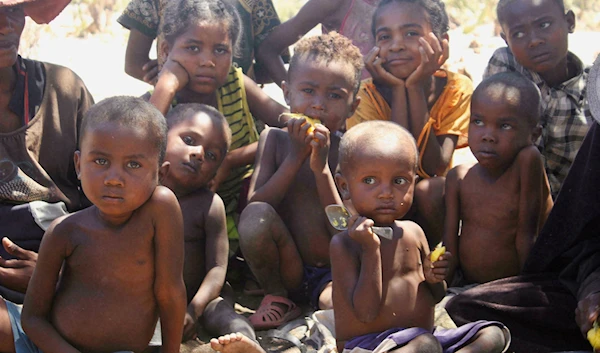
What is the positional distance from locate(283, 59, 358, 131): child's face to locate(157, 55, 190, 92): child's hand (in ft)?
2.07

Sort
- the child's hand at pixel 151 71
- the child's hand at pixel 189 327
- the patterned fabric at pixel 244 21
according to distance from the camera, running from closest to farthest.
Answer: the child's hand at pixel 189 327 → the child's hand at pixel 151 71 → the patterned fabric at pixel 244 21

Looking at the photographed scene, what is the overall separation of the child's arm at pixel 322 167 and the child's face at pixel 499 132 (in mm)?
720

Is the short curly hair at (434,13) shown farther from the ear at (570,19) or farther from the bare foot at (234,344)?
the bare foot at (234,344)

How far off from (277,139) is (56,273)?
1540 millimetres

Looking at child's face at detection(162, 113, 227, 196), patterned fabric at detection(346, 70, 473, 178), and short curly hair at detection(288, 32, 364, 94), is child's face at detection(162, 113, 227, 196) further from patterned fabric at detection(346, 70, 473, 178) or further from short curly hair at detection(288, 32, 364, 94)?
patterned fabric at detection(346, 70, 473, 178)

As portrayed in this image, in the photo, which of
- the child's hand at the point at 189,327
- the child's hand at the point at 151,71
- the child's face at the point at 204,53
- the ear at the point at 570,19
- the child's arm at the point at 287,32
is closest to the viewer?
the child's hand at the point at 189,327

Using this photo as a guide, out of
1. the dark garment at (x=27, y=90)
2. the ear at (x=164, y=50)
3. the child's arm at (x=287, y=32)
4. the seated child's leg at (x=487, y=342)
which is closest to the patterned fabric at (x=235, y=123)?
the ear at (x=164, y=50)

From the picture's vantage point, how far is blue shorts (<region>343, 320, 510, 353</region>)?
2.96 m

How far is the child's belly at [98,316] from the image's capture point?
2955mm

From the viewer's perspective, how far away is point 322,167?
12.8ft

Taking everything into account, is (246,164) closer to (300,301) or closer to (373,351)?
(300,301)

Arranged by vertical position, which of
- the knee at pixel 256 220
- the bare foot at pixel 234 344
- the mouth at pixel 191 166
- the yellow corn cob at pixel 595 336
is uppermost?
the mouth at pixel 191 166

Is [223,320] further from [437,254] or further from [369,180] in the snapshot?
[437,254]

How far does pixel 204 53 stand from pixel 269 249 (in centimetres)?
118
